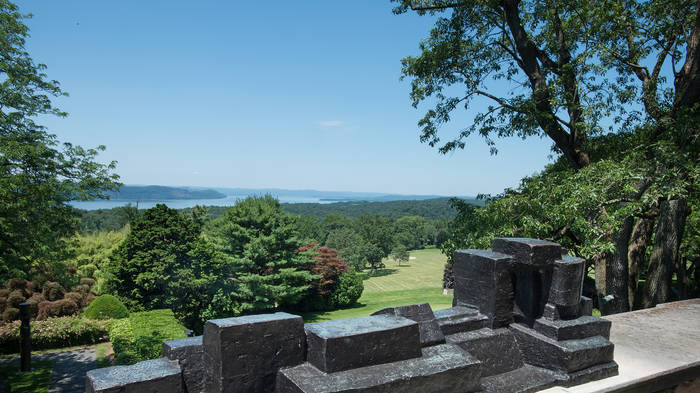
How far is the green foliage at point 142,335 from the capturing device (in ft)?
37.2

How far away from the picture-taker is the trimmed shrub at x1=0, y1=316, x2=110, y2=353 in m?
14.3

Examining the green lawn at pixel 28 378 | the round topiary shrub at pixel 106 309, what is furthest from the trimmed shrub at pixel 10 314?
the green lawn at pixel 28 378

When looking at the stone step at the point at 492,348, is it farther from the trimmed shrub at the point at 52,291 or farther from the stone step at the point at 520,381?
the trimmed shrub at the point at 52,291

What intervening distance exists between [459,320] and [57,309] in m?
20.9

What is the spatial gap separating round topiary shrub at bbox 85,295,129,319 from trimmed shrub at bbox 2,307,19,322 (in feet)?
8.38

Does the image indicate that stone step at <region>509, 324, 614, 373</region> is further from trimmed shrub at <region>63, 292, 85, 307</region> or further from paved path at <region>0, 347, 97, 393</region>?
trimmed shrub at <region>63, 292, 85, 307</region>

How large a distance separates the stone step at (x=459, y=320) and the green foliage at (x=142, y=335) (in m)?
10.5

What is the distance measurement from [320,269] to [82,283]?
1533 cm

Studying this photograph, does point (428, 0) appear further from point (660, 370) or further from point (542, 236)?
point (660, 370)

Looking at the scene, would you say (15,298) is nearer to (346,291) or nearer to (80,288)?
(80,288)

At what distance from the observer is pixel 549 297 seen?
302cm

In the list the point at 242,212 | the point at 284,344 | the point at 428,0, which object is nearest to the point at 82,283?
the point at 242,212

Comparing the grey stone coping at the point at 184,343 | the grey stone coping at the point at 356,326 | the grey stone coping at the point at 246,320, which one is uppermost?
the grey stone coping at the point at 246,320

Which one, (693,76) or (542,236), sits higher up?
(693,76)
